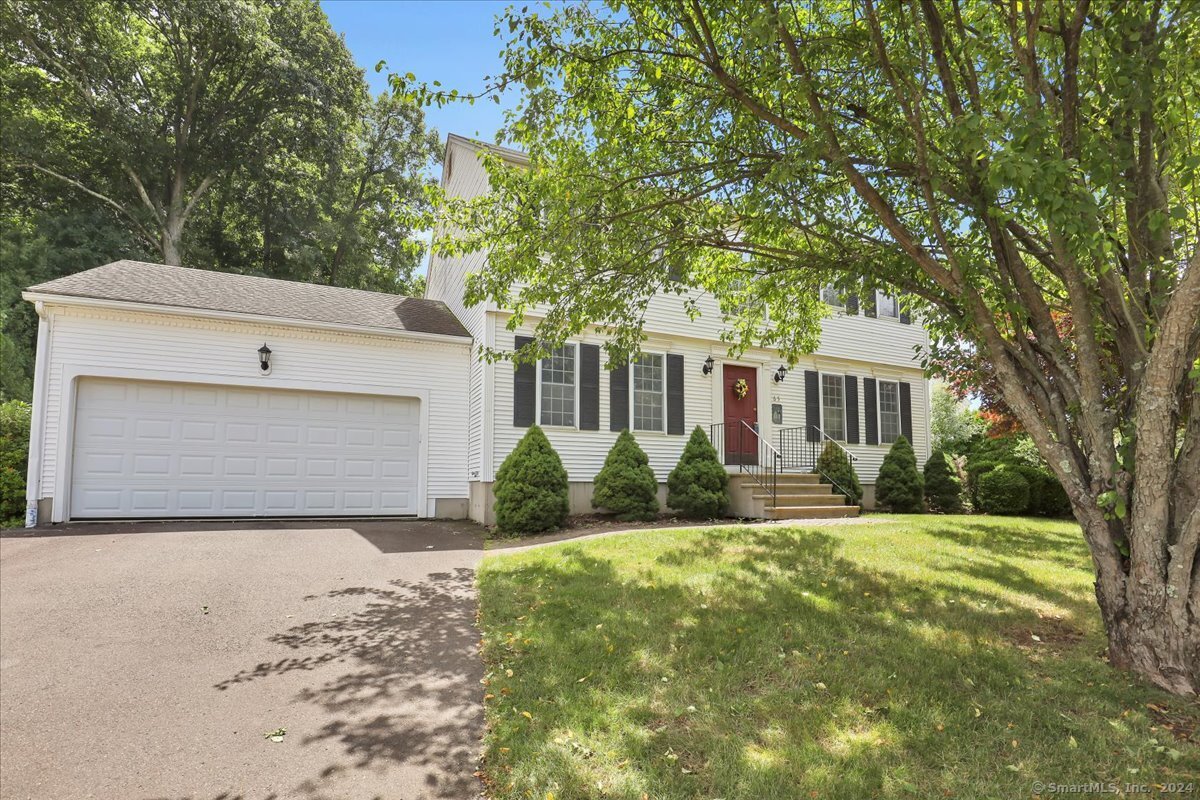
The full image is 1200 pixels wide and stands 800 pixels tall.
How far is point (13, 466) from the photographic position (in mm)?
9180

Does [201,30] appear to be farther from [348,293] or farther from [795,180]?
[795,180]

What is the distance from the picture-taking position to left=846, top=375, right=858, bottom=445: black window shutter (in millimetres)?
13523

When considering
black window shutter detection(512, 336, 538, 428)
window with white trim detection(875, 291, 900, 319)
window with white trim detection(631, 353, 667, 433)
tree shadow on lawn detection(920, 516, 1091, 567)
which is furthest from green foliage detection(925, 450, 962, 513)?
black window shutter detection(512, 336, 538, 428)

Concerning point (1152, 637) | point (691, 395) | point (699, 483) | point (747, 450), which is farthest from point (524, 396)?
point (1152, 637)

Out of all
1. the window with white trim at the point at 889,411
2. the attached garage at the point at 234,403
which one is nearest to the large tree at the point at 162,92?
the attached garage at the point at 234,403

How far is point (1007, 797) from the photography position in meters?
2.48

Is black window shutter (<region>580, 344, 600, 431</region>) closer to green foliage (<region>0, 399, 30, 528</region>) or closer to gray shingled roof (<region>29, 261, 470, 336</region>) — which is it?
gray shingled roof (<region>29, 261, 470, 336</region>)

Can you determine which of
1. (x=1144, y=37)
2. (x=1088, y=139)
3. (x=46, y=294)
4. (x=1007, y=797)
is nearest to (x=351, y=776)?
(x=1007, y=797)

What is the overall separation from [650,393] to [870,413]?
562 cm

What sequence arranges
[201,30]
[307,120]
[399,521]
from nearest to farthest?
[399,521] < [201,30] < [307,120]

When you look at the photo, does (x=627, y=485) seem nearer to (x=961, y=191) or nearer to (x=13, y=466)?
(x=961, y=191)

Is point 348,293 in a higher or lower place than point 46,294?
higher

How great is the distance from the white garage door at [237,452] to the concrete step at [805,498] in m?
6.36

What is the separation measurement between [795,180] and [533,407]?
645 cm
